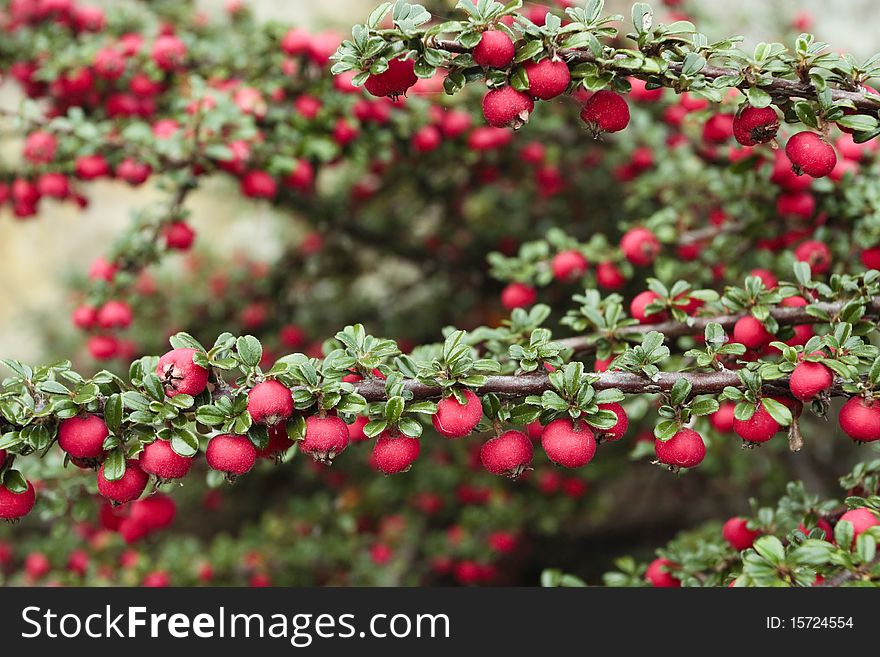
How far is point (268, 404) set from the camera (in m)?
1.11

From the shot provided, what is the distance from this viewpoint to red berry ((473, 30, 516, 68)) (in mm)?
1152

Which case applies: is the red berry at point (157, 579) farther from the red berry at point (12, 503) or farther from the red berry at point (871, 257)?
the red berry at point (871, 257)

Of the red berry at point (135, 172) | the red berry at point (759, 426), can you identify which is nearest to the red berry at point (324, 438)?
the red berry at point (759, 426)

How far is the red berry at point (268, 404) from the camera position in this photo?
3.66 feet

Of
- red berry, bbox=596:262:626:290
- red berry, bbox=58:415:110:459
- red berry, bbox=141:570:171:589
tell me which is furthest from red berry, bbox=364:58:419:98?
red berry, bbox=141:570:171:589

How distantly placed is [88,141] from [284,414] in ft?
4.97

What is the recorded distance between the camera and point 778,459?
344 centimetres

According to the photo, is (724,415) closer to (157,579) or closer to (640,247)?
(640,247)

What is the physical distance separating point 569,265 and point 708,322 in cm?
59

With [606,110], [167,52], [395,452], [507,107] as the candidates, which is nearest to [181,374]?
[395,452]

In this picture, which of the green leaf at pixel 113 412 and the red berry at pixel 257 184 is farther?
the red berry at pixel 257 184

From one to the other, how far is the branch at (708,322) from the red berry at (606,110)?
0.40 m

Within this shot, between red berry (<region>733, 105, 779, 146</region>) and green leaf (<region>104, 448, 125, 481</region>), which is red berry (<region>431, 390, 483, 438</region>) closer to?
green leaf (<region>104, 448, 125, 481</region>)

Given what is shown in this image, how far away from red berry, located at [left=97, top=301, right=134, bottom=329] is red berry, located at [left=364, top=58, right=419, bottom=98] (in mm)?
1440
